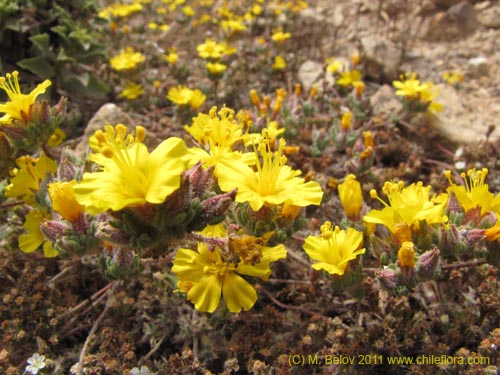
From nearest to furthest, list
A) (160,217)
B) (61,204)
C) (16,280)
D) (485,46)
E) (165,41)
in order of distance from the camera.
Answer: (160,217)
(61,204)
(16,280)
(485,46)
(165,41)

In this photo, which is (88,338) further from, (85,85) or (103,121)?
(85,85)

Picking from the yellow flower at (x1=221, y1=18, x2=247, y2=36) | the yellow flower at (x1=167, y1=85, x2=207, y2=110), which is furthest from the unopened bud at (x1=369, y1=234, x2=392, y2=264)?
the yellow flower at (x1=221, y1=18, x2=247, y2=36)

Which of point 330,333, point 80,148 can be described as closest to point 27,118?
point 80,148

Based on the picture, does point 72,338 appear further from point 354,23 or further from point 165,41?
point 354,23

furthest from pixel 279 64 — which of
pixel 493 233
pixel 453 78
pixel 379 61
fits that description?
pixel 493 233

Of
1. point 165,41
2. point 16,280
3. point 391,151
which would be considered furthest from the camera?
point 165,41

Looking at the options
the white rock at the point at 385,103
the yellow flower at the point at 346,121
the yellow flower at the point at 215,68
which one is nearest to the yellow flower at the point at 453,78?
the white rock at the point at 385,103
